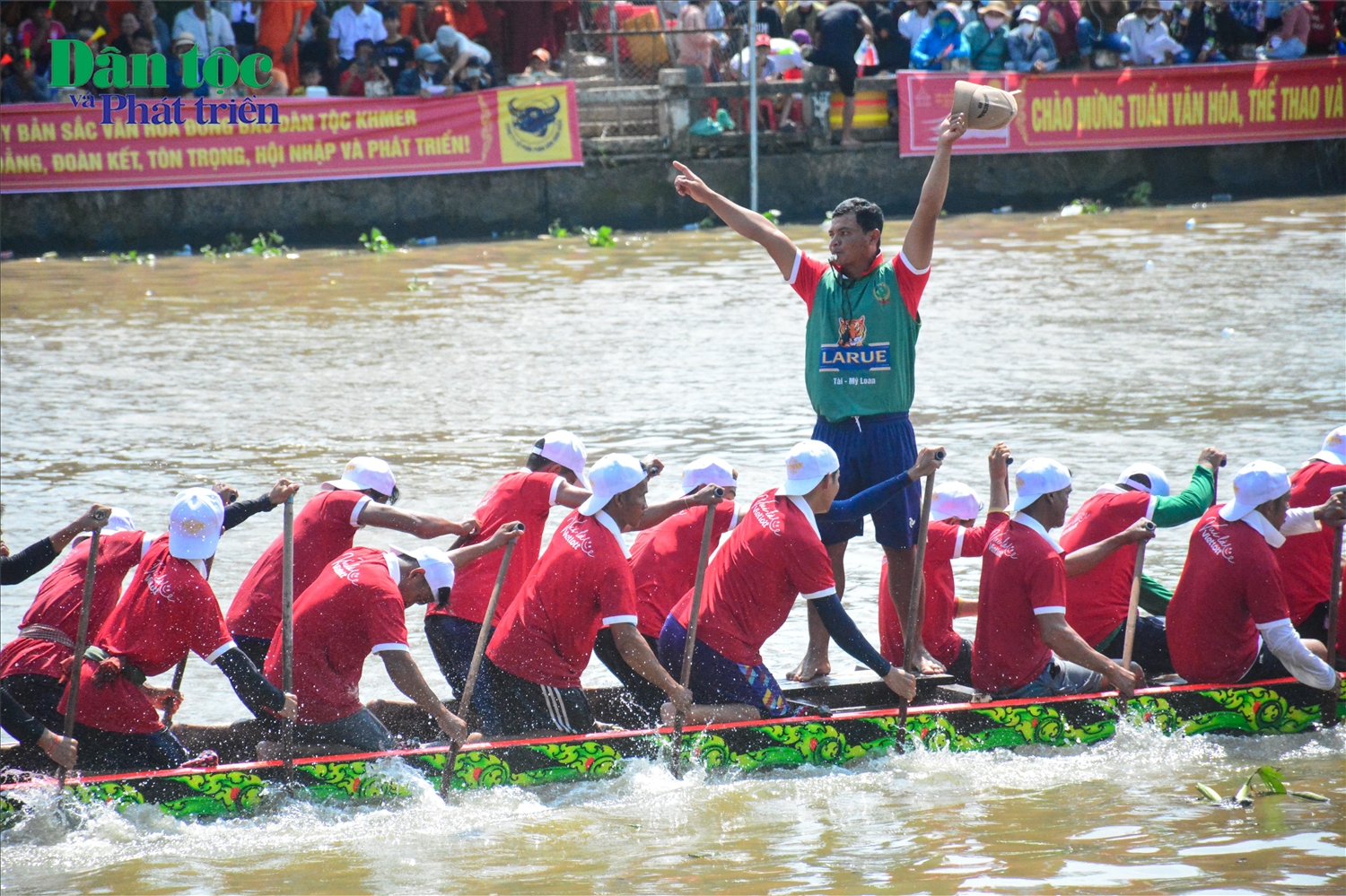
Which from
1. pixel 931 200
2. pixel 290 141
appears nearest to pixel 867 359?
pixel 931 200

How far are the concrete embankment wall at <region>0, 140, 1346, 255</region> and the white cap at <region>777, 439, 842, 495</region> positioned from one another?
574 inches

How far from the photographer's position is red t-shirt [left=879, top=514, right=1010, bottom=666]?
268 inches

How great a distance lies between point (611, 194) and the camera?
20.8 meters

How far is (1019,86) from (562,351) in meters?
10.1

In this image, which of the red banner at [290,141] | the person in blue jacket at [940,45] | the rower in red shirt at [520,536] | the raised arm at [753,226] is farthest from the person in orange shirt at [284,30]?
the rower in red shirt at [520,536]

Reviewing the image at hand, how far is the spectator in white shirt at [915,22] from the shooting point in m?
21.3

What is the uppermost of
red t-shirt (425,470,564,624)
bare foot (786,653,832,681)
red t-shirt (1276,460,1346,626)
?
red t-shirt (425,470,564,624)

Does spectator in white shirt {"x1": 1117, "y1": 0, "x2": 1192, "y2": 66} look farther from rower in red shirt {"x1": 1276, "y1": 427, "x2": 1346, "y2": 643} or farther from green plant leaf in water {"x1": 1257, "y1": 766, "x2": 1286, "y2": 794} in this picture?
green plant leaf in water {"x1": 1257, "y1": 766, "x2": 1286, "y2": 794}

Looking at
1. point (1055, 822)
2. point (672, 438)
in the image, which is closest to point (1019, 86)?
point (672, 438)

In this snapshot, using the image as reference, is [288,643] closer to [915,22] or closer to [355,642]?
[355,642]

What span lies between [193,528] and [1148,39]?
63.1 feet

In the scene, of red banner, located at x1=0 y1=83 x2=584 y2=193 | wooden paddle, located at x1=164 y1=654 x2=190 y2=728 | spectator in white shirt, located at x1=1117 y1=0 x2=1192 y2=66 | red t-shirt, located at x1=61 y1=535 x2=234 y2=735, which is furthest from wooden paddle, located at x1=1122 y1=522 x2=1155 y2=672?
spectator in white shirt, located at x1=1117 y1=0 x2=1192 y2=66

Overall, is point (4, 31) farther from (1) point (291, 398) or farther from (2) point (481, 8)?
(1) point (291, 398)

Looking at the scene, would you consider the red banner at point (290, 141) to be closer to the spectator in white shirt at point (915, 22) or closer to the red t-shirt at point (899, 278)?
the spectator in white shirt at point (915, 22)
